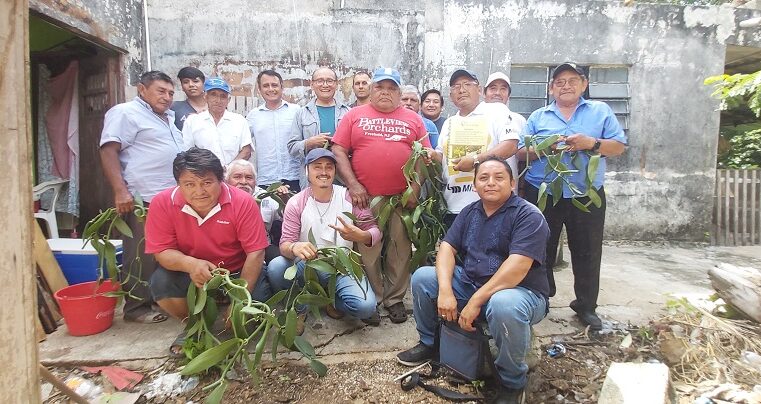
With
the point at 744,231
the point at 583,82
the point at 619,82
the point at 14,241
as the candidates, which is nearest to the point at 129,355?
the point at 14,241

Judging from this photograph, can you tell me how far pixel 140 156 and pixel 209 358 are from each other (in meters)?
1.75

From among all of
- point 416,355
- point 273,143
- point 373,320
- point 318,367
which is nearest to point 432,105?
point 273,143

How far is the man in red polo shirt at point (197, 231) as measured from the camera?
250 cm

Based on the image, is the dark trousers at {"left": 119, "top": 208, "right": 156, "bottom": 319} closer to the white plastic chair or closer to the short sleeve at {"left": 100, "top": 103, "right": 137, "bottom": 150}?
the short sleeve at {"left": 100, "top": 103, "right": 137, "bottom": 150}

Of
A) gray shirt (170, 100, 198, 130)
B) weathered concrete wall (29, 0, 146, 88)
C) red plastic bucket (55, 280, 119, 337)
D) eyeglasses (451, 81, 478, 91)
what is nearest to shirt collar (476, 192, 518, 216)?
eyeglasses (451, 81, 478, 91)

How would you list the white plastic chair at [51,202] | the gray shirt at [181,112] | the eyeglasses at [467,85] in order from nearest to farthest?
the eyeglasses at [467,85], the gray shirt at [181,112], the white plastic chair at [51,202]

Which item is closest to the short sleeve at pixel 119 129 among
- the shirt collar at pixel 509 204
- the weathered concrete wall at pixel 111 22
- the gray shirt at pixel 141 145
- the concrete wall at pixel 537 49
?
the gray shirt at pixel 141 145

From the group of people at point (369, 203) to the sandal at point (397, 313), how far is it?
0.04 ft

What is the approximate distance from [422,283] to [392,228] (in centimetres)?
70

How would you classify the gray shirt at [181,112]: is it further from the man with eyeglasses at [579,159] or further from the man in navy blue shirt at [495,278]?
the man with eyeglasses at [579,159]

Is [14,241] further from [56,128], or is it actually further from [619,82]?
[619,82]

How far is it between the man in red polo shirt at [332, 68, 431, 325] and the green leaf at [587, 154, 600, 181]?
1058mm

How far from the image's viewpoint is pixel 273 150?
11.8ft

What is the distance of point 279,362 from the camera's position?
2.46 meters
